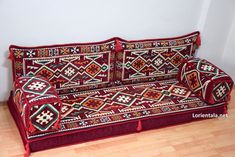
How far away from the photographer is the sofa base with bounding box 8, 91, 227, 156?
9.27ft

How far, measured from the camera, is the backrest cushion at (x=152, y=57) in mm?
3547

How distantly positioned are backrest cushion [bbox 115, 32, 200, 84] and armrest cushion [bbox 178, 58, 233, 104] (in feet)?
0.58

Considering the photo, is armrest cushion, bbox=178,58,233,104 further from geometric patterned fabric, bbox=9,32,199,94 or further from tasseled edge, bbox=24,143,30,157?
tasseled edge, bbox=24,143,30,157

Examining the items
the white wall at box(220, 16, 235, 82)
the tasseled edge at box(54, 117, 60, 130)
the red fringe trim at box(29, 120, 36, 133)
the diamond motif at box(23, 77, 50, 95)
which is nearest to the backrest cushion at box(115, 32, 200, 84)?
the white wall at box(220, 16, 235, 82)

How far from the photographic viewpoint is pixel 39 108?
106 inches

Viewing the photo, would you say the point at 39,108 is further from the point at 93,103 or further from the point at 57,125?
the point at 93,103

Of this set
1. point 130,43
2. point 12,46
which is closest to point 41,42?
point 12,46

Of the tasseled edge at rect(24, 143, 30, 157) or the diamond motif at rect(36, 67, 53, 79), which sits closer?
the tasseled edge at rect(24, 143, 30, 157)

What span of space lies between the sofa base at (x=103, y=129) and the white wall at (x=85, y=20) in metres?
0.68

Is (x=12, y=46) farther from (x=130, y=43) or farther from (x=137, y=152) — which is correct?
(x=137, y=152)

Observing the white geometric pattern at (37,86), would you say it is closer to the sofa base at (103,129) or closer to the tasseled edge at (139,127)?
the sofa base at (103,129)

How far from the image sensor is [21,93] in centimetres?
286

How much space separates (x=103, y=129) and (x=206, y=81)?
1.26m

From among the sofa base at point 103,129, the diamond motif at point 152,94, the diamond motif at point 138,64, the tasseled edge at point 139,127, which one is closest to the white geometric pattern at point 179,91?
the diamond motif at point 152,94
